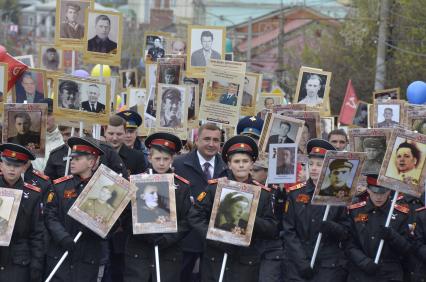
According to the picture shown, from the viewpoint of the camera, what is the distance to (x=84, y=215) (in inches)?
465

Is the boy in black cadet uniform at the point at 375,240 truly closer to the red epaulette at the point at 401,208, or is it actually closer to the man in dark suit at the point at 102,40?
the red epaulette at the point at 401,208

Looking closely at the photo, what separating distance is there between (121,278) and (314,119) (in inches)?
118

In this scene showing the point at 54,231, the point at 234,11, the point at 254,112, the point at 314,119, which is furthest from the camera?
the point at 234,11

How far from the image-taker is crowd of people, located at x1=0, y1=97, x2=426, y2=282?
11.8 metres

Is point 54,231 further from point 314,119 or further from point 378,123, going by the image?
point 378,123

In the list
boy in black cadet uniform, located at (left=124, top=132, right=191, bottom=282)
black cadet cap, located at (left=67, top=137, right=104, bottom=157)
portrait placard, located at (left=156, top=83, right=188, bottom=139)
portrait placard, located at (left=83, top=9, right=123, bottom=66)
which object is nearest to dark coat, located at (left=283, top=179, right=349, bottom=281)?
boy in black cadet uniform, located at (left=124, top=132, right=191, bottom=282)

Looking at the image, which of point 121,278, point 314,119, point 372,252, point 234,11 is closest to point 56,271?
point 121,278

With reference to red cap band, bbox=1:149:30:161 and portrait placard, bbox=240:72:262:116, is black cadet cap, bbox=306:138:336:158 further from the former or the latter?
portrait placard, bbox=240:72:262:116

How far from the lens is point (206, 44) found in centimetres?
1805

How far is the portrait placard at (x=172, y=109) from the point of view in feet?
51.4

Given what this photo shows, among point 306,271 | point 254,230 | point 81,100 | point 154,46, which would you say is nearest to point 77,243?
point 254,230

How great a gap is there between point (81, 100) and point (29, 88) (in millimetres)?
1860

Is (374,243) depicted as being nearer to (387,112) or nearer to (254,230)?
(254,230)

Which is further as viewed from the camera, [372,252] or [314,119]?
[314,119]
